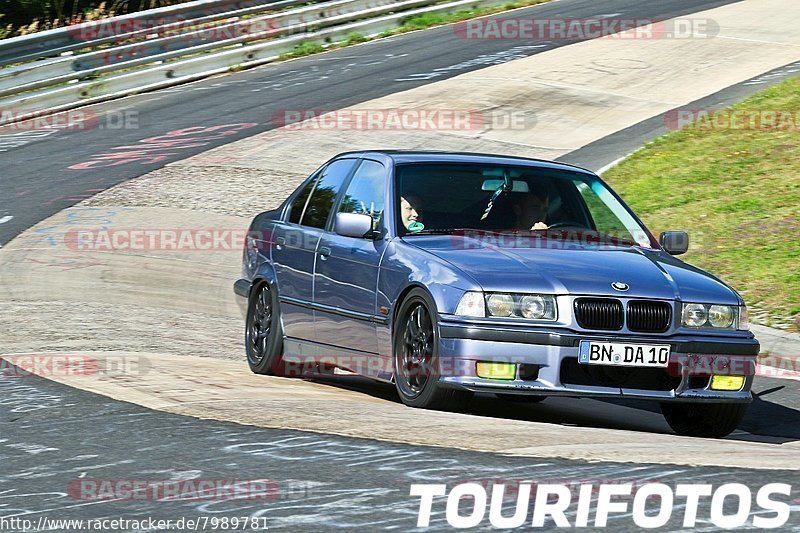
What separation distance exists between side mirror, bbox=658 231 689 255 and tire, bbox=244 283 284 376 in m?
2.59

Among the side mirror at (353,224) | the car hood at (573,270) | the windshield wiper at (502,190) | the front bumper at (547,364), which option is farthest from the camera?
the windshield wiper at (502,190)

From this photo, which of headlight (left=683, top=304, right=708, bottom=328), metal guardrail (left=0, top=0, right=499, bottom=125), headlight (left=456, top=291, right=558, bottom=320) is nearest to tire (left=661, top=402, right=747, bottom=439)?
headlight (left=683, top=304, right=708, bottom=328)

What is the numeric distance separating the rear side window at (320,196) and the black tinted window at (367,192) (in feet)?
0.57

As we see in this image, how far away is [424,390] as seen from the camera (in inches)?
290

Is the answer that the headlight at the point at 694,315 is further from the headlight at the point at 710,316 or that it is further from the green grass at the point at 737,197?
the green grass at the point at 737,197

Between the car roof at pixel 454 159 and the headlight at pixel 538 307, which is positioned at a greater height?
the car roof at pixel 454 159

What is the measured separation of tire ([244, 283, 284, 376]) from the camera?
9.20 meters

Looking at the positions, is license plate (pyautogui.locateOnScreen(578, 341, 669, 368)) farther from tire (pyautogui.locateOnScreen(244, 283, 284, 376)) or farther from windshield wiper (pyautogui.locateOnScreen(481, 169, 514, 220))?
tire (pyautogui.locateOnScreen(244, 283, 284, 376))

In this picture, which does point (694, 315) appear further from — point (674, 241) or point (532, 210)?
point (532, 210)

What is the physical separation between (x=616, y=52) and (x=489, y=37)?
348 centimetres

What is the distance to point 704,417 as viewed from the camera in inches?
309

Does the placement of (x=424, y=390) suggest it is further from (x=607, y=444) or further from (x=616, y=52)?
(x=616, y=52)

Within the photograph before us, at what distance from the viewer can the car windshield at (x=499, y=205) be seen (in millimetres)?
8234

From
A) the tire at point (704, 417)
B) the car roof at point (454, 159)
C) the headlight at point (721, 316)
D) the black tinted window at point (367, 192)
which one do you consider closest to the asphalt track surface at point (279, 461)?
the tire at point (704, 417)
